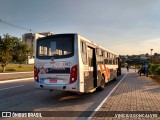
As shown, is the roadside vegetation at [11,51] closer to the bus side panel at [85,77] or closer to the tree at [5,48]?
the tree at [5,48]

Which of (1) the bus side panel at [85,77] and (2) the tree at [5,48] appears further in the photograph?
(2) the tree at [5,48]

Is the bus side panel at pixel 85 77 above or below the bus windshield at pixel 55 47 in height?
below

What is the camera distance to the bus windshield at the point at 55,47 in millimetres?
10516

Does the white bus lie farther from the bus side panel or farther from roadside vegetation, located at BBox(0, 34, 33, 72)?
roadside vegetation, located at BBox(0, 34, 33, 72)

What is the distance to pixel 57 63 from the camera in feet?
34.6

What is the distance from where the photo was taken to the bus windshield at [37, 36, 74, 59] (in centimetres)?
1052

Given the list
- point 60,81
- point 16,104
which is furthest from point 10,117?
point 60,81

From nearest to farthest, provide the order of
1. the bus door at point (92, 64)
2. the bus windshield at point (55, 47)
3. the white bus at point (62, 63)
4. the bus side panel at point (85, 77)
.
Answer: the white bus at point (62, 63) < the bus side panel at point (85, 77) < the bus windshield at point (55, 47) < the bus door at point (92, 64)

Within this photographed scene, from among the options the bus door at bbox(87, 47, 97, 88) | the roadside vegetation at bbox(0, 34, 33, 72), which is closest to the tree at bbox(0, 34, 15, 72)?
the roadside vegetation at bbox(0, 34, 33, 72)

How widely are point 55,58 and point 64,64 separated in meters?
0.57

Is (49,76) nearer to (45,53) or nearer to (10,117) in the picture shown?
(45,53)

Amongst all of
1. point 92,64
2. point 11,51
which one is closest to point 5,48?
point 11,51

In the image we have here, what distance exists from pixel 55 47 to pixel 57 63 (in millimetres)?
844

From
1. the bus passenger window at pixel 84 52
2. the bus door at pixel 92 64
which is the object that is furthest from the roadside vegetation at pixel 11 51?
the bus passenger window at pixel 84 52
